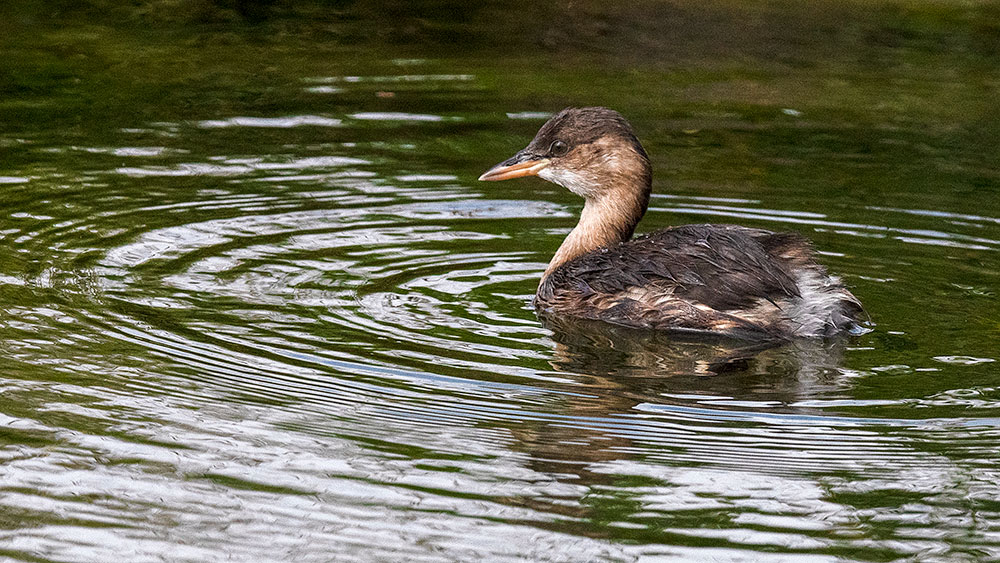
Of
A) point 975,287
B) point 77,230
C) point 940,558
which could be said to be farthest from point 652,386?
point 77,230

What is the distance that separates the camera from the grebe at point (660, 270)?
7781 millimetres

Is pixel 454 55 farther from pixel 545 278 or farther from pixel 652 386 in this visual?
pixel 652 386

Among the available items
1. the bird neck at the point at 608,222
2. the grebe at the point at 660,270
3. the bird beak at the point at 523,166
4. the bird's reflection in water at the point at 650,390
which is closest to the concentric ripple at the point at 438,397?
the bird's reflection in water at the point at 650,390

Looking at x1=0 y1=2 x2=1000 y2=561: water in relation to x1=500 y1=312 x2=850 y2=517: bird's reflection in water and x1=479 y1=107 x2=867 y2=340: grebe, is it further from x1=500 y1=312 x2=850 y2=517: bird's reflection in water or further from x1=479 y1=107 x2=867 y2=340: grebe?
x1=479 y1=107 x2=867 y2=340: grebe

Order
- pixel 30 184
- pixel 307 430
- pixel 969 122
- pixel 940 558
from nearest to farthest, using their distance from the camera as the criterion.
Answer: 1. pixel 940 558
2. pixel 307 430
3. pixel 30 184
4. pixel 969 122

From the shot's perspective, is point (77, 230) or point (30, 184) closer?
point (77, 230)

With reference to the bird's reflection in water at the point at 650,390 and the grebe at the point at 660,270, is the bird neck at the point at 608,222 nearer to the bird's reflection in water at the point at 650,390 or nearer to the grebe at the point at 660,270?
the grebe at the point at 660,270

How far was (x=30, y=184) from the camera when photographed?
401 inches

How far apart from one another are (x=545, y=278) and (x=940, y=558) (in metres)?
3.57

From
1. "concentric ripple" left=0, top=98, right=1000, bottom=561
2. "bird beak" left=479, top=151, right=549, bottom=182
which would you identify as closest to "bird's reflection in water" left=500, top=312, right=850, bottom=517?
"concentric ripple" left=0, top=98, right=1000, bottom=561

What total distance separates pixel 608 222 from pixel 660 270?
1051 mm

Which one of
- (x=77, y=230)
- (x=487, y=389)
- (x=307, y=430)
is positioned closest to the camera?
(x=307, y=430)

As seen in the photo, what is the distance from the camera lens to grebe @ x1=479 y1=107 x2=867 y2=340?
7.78m

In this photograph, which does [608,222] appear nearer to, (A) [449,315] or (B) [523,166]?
(B) [523,166]
